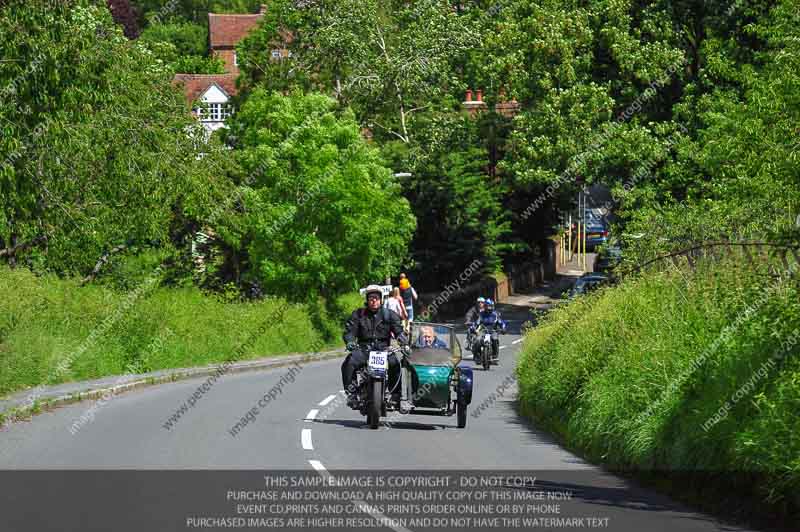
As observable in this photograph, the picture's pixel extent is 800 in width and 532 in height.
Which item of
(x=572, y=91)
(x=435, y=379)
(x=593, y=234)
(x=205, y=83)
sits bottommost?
(x=593, y=234)

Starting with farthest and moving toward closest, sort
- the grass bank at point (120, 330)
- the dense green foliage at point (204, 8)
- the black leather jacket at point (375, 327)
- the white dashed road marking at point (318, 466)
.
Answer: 1. the dense green foliage at point (204, 8)
2. the grass bank at point (120, 330)
3. the black leather jacket at point (375, 327)
4. the white dashed road marking at point (318, 466)

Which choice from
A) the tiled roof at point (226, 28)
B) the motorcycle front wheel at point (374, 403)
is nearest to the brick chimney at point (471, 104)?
the tiled roof at point (226, 28)

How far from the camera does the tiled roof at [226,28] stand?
112312 millimetres

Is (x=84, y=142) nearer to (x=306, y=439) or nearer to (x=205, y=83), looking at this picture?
(x=306, y=439)

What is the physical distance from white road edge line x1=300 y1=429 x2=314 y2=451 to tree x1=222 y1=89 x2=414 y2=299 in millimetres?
24233

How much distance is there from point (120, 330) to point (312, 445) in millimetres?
14658

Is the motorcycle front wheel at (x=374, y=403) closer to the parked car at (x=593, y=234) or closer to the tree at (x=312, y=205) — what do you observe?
the tree at (x=312, y=205)

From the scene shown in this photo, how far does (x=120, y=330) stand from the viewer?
101 feet

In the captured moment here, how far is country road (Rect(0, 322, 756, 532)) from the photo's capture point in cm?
1333

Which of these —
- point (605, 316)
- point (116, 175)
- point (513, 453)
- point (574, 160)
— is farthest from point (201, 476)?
point (574, 160)

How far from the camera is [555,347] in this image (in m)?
21.2

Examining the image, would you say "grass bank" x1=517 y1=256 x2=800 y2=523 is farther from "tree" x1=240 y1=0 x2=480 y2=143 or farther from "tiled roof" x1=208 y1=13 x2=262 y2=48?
"tiled roof" x1=208 y1=13 x2=262 y2=48

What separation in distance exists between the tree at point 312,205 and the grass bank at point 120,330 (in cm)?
292

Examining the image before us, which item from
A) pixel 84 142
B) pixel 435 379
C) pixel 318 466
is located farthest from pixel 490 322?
pixel 318 466
